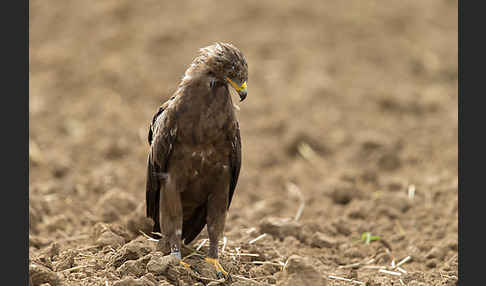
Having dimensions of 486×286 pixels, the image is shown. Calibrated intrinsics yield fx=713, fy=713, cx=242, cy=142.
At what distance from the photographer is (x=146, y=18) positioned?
15258 mm

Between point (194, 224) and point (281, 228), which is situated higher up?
point (194, 224)

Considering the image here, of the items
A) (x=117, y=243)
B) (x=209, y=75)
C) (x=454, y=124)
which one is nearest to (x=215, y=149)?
(x=209, y=75)

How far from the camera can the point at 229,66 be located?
555 cm

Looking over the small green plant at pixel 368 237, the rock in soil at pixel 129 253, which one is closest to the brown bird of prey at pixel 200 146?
the rock in soil at pixel 129 253

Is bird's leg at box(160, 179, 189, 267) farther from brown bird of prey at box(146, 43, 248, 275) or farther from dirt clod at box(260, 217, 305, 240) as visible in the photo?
dirt clod at box(260, 217, 305, 240)

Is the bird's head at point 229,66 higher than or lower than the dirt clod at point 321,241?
higher

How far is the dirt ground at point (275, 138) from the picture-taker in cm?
659

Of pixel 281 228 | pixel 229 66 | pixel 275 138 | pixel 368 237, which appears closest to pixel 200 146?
pixel 229 66

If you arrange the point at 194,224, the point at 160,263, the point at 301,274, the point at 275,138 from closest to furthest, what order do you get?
1. the point at 301,274
2. the point at 160,263
3. the point at 194,224
4. the point at 275,138

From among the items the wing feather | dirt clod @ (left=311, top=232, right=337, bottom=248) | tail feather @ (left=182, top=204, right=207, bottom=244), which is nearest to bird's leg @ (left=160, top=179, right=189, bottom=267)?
the wing feather

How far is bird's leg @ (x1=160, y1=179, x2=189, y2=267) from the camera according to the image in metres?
5.99

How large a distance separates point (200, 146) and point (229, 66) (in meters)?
0.70

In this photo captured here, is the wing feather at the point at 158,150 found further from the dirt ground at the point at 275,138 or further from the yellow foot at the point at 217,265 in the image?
the yellow foot at the point at 217,265

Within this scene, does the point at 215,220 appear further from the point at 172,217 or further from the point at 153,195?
the point at 153,195
